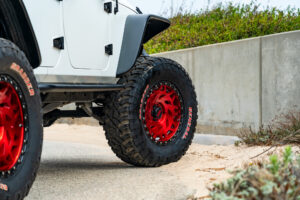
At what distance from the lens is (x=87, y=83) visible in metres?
4.15

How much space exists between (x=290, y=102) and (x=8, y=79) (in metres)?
3.99

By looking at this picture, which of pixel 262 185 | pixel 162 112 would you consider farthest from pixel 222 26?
pixel 262 185

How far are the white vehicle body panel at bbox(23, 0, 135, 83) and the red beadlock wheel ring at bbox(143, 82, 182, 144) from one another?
447 mm

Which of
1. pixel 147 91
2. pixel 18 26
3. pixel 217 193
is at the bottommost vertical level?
pixel 217 193

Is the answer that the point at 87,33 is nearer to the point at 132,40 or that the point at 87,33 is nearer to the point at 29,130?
the point at 132,40

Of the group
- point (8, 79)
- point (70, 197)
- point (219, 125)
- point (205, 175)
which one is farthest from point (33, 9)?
point (219, 125)

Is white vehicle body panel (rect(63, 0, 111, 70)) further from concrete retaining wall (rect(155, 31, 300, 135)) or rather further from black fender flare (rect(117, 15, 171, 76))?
concrete retaining wall (rect(155, 31, 300, 135))

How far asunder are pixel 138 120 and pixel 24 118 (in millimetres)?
1590

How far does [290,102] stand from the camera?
233 inches

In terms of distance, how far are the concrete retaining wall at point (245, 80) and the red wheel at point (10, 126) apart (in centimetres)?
383

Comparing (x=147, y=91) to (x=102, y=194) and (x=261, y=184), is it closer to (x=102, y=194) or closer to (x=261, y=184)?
(x=102, y=194)

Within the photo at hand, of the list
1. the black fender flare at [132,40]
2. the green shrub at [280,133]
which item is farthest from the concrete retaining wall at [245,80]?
the black fender flare at [132,40]

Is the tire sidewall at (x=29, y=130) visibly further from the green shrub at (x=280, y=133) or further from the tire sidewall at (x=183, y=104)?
the green shrub at (x=280, y=133)

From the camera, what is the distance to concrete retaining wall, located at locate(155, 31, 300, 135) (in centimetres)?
600
